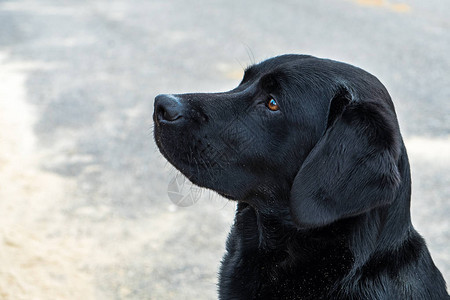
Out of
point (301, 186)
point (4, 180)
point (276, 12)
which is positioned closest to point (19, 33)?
point (276, 12)

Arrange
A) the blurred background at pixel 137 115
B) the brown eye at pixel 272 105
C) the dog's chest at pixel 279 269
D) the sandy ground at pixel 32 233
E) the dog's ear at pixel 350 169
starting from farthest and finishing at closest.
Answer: the blurred background at pixel 137 115, the sandy ground at pixel 32 233, the brown eye at pixel 272 105, the dog's chest at pixel 279 269, the dog's ear at pixel 350 169

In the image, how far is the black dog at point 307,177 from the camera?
234 cm

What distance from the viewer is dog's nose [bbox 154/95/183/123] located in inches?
107

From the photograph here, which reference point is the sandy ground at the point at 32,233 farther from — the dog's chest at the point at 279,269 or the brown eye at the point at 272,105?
the brown eye at the point at 272,105

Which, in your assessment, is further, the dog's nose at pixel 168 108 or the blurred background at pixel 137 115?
the blurred background at pixel 137 115

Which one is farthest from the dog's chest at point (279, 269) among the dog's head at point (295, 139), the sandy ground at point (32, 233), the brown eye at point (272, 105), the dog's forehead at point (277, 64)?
the sandy ground at point (32, 233)

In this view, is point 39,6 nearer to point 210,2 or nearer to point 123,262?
point 210,2

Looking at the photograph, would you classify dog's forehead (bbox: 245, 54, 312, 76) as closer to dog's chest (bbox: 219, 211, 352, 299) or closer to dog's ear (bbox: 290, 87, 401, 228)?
dog's ear (bbox: 290, 87, 401, 228)

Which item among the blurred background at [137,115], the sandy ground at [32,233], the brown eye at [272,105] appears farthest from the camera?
the blurred background at [137,115]

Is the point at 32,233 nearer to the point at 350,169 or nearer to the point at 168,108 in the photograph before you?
the point at 168,108

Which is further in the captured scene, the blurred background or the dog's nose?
the blurred background

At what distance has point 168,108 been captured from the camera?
8.95 feet

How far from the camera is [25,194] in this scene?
16.1ft

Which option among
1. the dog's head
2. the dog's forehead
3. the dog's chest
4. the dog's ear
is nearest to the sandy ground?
the dog's chest
